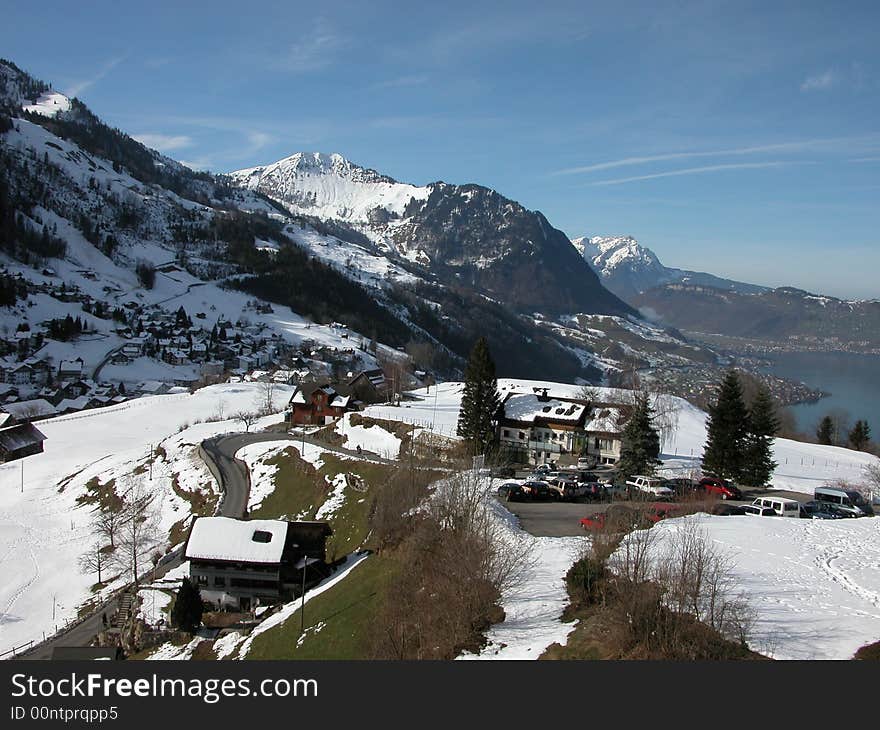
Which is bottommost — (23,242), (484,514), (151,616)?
(151,616)

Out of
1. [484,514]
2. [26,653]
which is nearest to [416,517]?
[484,514]

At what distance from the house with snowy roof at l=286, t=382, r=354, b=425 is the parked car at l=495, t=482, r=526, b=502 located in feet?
114

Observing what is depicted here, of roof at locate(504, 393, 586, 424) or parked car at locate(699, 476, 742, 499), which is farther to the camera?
roof at locate(504, 393, 586, 424)

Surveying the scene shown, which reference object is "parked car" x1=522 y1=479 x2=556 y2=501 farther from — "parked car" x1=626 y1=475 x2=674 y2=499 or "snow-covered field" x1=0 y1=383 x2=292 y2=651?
"snow-covered field" x1=0 y1=383 x2=292 y2=651

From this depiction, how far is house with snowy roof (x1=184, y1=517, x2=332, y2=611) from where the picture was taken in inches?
1268

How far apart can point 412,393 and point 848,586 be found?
64.6 meters

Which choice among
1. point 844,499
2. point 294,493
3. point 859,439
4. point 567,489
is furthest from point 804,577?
point 859,439

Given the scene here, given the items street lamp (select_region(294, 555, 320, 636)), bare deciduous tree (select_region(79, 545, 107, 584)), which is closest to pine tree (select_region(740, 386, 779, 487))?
street lamp (select_region(294, 555, 320, 636))

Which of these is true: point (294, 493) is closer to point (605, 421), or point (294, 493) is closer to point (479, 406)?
point (479, 406)

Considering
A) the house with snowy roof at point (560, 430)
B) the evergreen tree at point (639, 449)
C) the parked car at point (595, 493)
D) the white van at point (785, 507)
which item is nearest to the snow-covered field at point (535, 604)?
the parked car at point (595, 493)

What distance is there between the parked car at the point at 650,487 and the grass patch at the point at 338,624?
16.4 m

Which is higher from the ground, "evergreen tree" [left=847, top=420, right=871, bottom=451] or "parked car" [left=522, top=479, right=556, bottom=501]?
"evergreen tree" [left=847, top=420, right=871, bottom=451]

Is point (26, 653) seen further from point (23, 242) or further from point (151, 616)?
point (23, 242)

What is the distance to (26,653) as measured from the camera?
31.5 metres
